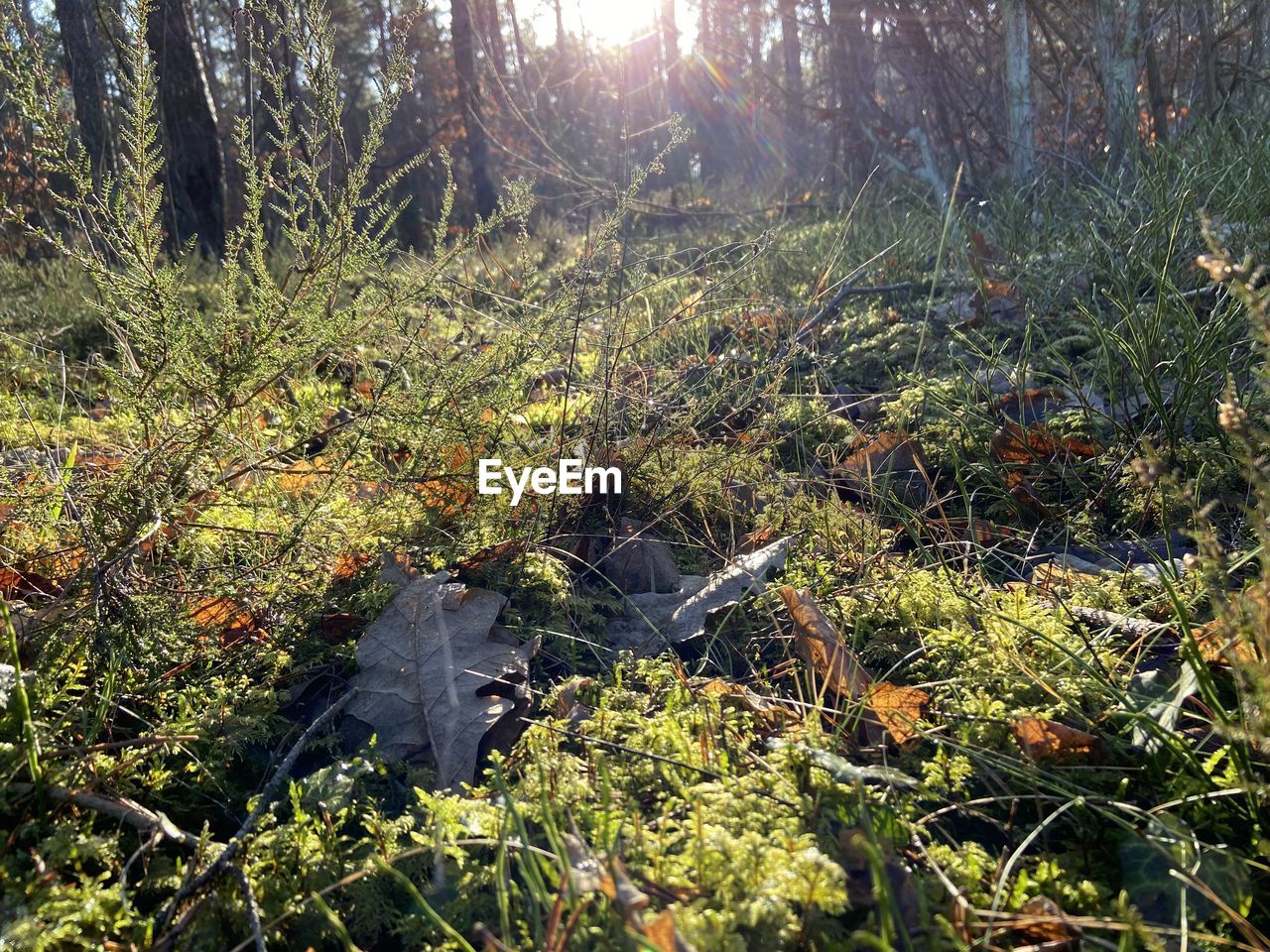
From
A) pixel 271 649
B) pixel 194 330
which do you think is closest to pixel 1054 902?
pixel 271 649

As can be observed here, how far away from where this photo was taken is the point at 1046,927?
3.43 ft

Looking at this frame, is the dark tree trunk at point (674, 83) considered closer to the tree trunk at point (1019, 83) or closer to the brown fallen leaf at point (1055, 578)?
the tree trunk at point (1019, 83)

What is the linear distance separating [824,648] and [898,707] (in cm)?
20

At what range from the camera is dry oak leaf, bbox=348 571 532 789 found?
4.88ft

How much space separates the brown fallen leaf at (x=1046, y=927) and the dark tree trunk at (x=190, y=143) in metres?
6.96

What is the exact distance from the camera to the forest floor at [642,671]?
109cm

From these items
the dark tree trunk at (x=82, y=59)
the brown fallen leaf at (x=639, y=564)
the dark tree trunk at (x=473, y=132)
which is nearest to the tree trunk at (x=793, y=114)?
the dark tree trunk at (x=473, y=132)

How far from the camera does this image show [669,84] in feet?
67.9

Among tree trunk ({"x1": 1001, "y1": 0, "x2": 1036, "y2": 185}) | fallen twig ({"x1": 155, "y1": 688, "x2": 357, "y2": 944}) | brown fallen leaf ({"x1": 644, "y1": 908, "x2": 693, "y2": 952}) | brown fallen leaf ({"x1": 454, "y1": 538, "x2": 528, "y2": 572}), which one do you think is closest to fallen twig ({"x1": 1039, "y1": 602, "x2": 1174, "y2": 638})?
brown fallen leaf ({"x1": 644, "y1": 908, "x2": 693, "y2": 952})

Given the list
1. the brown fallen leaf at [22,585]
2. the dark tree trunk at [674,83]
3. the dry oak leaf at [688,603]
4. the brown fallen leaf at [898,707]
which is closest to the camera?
the brown fallen leaf at [898,707]

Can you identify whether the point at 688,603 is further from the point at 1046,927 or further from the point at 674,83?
the point at 674,83

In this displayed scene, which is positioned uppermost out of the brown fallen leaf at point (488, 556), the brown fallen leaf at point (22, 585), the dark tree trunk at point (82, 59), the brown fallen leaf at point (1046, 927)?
the dark tree trunk at point (82, 59)

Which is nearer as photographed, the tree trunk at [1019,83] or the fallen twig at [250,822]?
the fallen twig at [250,822]

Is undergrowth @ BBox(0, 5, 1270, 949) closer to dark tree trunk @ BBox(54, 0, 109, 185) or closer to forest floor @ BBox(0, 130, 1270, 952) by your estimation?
forest floor @ BBox(0, 130, 1270, 952)
